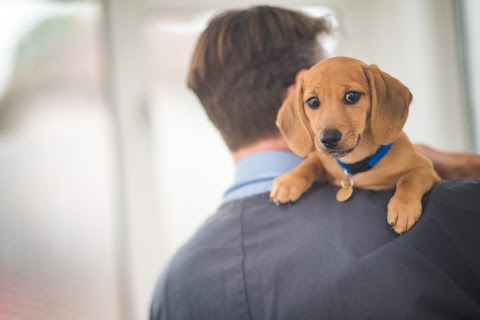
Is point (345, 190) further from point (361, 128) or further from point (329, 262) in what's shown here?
point (361, 128)

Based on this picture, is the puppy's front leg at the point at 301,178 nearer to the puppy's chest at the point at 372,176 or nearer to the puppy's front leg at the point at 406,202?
the puppy's chest at the point at 372,176

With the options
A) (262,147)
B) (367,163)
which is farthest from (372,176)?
(262,147)

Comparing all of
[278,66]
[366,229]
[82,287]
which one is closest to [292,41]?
[278,66]

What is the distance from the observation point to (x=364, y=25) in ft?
3.28

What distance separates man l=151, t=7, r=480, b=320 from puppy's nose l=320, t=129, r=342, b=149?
204 mm

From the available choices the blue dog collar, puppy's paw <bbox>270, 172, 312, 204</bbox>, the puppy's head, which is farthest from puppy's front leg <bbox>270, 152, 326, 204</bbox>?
the puppy's head

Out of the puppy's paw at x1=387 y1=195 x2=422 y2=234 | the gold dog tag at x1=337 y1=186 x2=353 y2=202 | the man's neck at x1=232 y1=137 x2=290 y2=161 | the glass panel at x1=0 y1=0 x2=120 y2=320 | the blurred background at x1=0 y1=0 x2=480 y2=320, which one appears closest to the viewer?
the puppy's paw at x1=387 y1=195 x2=422 y2=234

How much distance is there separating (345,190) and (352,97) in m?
0.26

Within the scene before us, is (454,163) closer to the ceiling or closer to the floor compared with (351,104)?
closer to the floor

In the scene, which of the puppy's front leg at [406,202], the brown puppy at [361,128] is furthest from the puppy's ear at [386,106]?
the puppy's front leg at [406,202]

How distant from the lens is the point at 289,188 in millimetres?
962

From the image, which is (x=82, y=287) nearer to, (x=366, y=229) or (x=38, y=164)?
(x=38, y=164)

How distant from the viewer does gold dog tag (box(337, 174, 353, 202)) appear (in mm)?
896

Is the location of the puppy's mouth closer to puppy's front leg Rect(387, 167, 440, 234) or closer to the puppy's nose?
the puppy's nose
